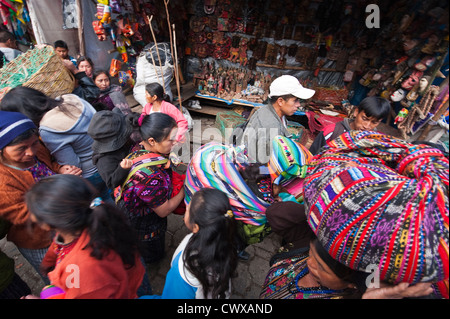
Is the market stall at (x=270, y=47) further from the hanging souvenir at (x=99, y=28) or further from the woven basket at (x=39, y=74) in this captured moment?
the woven basket at (x=39, y=74)

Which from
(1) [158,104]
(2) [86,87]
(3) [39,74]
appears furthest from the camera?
(1) [158,104]

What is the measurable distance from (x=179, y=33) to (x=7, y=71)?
473 cm

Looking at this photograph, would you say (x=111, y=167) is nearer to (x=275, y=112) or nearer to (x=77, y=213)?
(x=77, y=213)

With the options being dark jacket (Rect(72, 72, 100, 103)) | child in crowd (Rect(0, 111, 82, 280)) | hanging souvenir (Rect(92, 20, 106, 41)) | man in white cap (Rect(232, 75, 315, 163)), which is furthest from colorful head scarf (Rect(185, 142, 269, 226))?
hanging souvenir (Rect(92, 20, 106, 41))

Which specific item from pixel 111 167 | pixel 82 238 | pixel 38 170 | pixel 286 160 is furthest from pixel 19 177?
pixel 286 160

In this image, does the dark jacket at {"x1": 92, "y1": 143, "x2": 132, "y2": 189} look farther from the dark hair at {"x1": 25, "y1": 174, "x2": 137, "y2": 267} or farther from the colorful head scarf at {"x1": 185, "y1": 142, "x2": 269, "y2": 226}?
the colorful head scarf at {"x1": 185, "y1": 142, "x2": 269, "y2": 226}

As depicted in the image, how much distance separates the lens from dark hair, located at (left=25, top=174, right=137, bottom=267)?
3.60 ft

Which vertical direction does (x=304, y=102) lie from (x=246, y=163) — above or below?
below

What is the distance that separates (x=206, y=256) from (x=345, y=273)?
27.7 inches

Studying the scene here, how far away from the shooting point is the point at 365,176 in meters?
0.69

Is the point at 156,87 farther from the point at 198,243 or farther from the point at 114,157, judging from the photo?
the point at 198,243

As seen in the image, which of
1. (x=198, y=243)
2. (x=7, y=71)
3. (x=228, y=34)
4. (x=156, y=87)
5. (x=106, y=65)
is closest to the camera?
(x=198, y=243)

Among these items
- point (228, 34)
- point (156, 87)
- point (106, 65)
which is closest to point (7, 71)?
point (156, 87)

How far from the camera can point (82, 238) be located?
115cm
